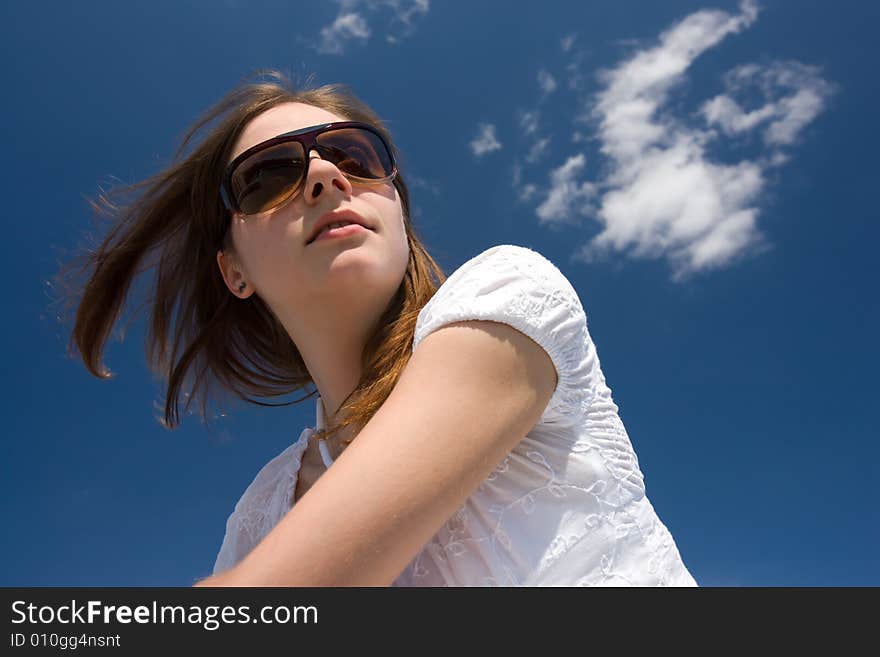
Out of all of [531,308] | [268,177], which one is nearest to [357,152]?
[268,177]

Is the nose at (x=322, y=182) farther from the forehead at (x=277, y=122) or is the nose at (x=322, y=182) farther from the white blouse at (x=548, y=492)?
the white blouse at (x=548, y=492)

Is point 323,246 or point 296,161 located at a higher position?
point 296,161

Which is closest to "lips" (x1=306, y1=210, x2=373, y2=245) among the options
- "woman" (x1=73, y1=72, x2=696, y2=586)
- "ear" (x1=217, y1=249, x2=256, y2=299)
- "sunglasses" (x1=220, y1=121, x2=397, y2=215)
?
"woman" (x1=73, y1=72, x2=696, y2=586)

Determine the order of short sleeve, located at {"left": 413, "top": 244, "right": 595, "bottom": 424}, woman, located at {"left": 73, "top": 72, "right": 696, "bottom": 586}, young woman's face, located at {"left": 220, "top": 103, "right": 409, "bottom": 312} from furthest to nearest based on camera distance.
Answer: young woman's face, located at {"left": 220, "top": 103, "right": 409, "bottom": 312} < short sleeve, located at {"left": 413, "top": 244, "right": 595, "bottom": 424} < woman, located at {"left": 73, "top": 72, "right": 696, "bottom": 586}

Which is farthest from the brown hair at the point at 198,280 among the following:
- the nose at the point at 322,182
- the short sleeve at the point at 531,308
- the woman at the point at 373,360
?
the short sleeve at the point at 531,308

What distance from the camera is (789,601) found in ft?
6.46

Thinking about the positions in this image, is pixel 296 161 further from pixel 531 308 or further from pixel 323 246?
pixel 531 308

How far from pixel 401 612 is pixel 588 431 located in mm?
934

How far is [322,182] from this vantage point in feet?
9.34

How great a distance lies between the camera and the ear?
3441 millimetres

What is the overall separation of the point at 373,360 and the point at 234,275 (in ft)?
3.78

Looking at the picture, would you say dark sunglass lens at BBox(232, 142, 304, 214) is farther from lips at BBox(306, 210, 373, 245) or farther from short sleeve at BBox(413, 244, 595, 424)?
short sleeve at BBox(413, 244, 595, 424)

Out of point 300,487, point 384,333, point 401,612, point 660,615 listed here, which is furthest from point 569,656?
point 300,487

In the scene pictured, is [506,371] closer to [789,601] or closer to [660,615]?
[660,615]
